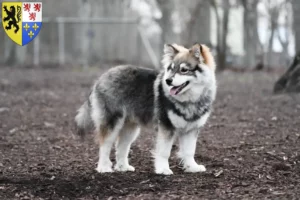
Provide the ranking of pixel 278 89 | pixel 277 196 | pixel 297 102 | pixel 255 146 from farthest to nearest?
pixel 278 89, pixel 297 102, pixel 255 146, pixel 277 196

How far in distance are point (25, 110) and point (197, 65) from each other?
6616 mm

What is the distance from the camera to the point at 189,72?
20.1ft

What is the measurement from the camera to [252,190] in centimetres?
538

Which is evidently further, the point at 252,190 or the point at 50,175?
the point at 50,175

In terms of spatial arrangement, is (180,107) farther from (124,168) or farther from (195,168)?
(124,168)

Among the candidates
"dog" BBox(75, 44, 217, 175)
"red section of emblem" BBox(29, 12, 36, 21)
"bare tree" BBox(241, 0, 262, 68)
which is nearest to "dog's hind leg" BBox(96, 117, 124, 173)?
"dog" BBox(75, 44, 217, 175)

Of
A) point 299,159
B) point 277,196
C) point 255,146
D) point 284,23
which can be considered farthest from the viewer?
point 284,23

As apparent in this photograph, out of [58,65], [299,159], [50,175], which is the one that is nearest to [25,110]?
[50,175]

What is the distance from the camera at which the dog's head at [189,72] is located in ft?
19.9

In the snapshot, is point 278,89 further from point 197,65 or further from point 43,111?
point 197,65

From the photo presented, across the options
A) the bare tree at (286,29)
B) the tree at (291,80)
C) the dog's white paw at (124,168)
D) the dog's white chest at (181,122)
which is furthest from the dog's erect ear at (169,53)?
the bare tree at (286,29)

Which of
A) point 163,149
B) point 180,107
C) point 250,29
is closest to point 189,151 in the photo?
point 163,149

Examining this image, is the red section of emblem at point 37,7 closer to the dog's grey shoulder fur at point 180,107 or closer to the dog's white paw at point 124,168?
the dog's grey shoulder fur at point 180,107

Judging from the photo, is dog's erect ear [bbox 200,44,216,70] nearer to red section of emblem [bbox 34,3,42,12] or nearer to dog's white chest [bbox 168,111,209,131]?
dog's white chest [bbox 168,111,209,131]
